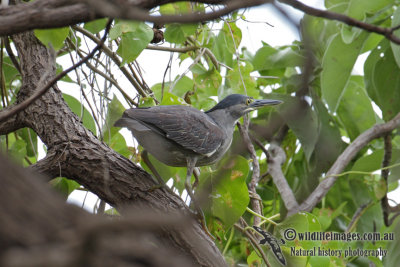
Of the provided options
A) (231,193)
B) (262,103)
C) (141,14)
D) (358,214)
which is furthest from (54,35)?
(358,214)

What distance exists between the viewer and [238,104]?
3.48 meters

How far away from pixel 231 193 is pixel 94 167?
2.23 feet

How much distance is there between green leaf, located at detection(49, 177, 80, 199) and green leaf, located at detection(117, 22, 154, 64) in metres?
0.66

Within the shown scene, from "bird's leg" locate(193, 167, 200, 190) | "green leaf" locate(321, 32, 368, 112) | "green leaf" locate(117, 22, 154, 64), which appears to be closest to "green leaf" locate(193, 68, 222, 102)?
"bird's leg" locate(193, 167, 200, 190)

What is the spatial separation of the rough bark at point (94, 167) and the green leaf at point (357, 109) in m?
1.80

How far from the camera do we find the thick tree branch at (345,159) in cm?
345

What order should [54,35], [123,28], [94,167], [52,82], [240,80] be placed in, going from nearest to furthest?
[52,82]
[54,35]
[94,167]
[123,28]
[240,80]

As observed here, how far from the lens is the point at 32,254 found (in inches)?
33.7

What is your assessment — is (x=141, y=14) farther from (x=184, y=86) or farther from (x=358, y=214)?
(x=358, y=214)

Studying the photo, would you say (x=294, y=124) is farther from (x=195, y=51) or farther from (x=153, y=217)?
(x=153, y=217)

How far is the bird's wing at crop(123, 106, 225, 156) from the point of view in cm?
283

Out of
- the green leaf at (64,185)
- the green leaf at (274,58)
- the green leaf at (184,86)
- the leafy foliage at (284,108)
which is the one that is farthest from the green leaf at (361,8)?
the green leaf at (64,185)

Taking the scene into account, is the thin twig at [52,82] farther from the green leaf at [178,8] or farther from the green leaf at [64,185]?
the green leaf at [178,8]

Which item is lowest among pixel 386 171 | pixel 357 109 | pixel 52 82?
pixel 386 171
